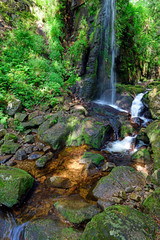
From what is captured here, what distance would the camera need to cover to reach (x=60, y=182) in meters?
3.66

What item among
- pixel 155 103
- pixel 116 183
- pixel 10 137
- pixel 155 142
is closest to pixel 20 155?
pixel 10 137

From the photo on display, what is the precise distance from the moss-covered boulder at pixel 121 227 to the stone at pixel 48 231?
2.36 feet

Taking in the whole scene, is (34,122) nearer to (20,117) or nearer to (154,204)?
(20,117)

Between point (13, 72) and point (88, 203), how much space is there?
716cm

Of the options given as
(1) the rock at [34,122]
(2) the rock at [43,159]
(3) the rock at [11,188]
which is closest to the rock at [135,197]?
(3) the rock at [11,188]

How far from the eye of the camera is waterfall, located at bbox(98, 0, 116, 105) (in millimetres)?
9594

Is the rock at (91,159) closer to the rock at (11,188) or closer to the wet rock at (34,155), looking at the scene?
the wet rock at (34,155)

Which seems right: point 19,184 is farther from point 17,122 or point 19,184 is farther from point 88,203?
point 17,122

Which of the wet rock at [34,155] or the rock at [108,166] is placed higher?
the wet rock at [34,155]

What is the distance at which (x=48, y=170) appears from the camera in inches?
166

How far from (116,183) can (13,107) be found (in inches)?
216

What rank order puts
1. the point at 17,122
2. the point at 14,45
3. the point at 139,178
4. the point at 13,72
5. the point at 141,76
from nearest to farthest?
the point at 139,178
the point at 17,122
the point at 13,72
the point at 14,45
the point at 141,76

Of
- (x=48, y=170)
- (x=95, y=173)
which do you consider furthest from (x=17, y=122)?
(x=95, y=173)

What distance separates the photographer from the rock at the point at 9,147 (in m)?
4.79
